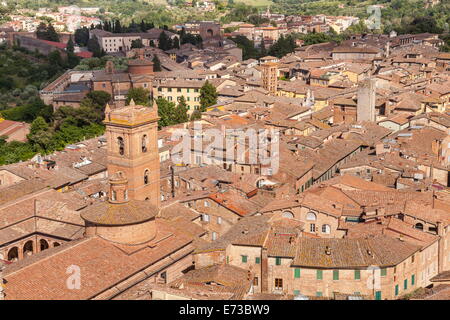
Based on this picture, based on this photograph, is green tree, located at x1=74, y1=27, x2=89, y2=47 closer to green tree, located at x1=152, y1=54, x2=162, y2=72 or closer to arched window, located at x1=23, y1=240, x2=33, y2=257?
green tree, located at x1=152, y1=54, x2=162, y2=72

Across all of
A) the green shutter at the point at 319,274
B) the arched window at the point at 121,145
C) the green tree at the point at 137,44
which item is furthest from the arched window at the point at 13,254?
the green tree at the point at 137,44

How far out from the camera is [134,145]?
24141mm

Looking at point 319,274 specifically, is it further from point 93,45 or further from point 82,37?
point 82,37

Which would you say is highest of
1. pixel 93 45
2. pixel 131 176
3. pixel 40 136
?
pixel 93 45

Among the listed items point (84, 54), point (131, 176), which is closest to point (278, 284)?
point (131, 176)

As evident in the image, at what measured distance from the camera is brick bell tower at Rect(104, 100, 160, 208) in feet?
78.6

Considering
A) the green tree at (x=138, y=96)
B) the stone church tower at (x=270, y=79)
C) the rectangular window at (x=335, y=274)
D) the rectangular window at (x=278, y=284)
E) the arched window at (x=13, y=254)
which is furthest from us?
the stone church tower at (x=270, y=79)

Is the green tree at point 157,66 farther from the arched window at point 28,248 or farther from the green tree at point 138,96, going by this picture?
the arched window at point 28,248

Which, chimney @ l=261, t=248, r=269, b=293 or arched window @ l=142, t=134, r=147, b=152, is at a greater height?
arched window @ l=142, t=134, r=147, b=152

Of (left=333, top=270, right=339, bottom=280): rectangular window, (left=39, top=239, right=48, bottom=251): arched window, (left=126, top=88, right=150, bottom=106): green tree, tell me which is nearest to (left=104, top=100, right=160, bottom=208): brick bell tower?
(left=39, top=239, right=48, bottom=251): arched window

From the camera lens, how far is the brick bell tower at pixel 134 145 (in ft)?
78.6
